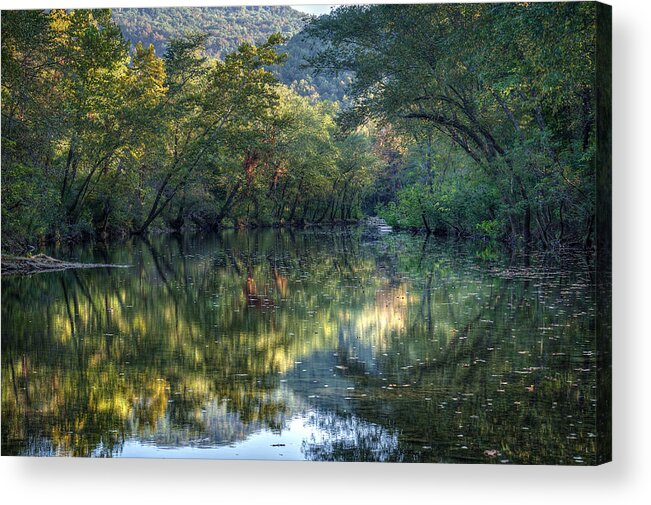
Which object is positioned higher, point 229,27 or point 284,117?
point 229,27

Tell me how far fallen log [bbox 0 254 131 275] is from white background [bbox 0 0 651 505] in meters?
4.32

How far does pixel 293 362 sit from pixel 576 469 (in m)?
3.13

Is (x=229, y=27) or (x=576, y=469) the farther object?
(x=229, y=27)

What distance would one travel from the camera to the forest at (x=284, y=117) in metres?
10.1

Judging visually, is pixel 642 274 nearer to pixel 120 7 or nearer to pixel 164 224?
pixel 120 7

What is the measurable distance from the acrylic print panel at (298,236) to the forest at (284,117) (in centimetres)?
5

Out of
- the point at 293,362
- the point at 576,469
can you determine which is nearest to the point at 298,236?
the point at 293,362

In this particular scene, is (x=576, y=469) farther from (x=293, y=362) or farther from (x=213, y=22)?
(x=213, y=22)

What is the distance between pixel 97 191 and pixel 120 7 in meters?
5.78

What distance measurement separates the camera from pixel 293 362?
382 inches

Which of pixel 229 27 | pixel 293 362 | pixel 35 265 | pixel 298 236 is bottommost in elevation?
pixel 293 362

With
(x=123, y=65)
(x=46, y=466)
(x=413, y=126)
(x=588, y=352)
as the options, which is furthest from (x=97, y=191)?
(x=588, y=352)

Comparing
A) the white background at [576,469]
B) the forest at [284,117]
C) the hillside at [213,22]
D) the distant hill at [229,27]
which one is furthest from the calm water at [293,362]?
the hillside at [213,22]

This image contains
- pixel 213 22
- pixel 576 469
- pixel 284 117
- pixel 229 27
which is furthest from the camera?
pixel 284 117
